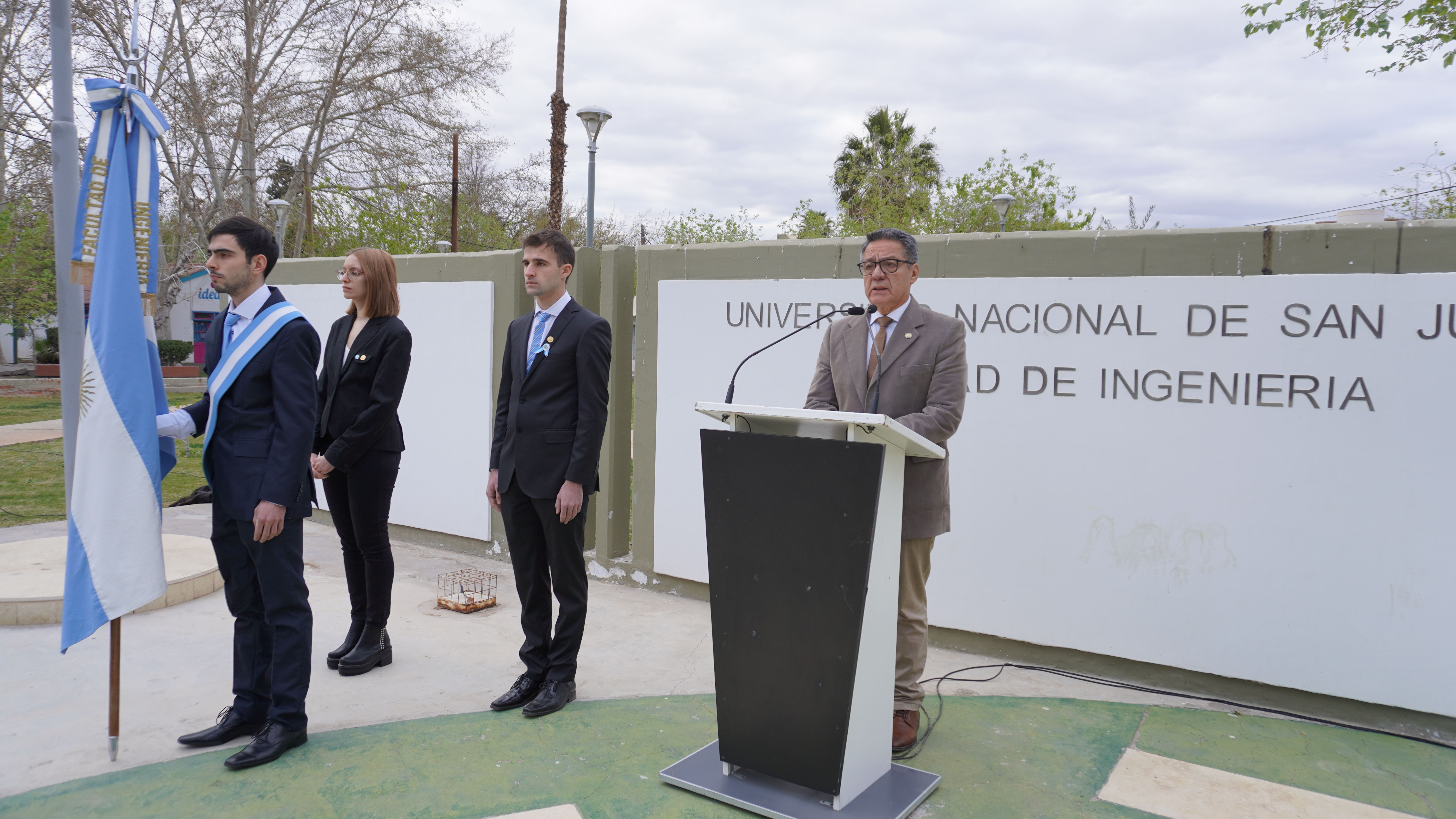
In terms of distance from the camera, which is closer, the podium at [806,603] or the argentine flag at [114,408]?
the podium at [806,603]

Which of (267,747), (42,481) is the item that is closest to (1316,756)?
(267,747)

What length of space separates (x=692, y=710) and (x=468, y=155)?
24578 millimetres

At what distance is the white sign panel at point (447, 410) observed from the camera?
20.3 ft

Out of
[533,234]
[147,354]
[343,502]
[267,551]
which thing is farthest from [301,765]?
[533,234]

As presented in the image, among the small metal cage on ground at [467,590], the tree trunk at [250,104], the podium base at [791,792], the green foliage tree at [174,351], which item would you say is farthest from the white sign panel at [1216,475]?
the green foliage tree at [174,351]

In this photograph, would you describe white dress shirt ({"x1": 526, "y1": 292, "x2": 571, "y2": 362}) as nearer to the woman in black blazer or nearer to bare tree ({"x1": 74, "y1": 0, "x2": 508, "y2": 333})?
the woman in black blazer

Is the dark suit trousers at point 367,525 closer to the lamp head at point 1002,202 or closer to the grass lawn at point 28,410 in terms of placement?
the grass lawn at point 28,410

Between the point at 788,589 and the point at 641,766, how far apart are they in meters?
0.97

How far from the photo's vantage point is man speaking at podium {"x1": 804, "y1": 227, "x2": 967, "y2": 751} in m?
3.05

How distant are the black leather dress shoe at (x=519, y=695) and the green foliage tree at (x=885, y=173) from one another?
20785 millimetres

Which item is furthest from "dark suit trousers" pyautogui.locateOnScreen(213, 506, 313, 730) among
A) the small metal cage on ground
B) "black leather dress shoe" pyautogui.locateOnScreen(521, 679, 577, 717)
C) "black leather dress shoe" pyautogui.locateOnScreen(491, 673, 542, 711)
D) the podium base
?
the small metal cage on ground

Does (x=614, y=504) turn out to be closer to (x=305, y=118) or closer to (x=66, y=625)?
(x=66, y=625)

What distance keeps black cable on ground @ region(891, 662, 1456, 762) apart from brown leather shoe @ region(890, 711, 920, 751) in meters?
0.02

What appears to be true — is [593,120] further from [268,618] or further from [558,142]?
[268,618]
